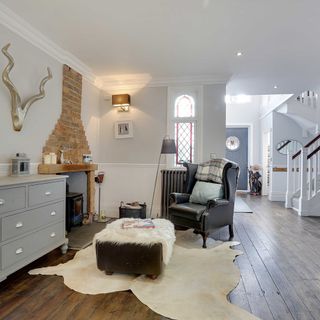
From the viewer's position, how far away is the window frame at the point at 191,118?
14.6 ft

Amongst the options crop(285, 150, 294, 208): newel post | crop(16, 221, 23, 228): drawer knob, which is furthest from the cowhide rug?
crop(285, 150, 294, 208): newel post

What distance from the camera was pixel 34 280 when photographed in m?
2.22

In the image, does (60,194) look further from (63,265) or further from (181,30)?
(181,30)

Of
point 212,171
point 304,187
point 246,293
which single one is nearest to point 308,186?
point 304,187

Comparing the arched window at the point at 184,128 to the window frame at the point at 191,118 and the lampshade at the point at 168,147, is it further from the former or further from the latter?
the lampshade at the point at 168,147

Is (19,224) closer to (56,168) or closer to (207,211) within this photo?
(56,168)

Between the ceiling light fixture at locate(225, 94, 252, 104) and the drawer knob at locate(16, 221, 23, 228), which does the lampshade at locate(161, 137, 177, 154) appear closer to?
the drawer knob at locate(16, 221, 23, 228)

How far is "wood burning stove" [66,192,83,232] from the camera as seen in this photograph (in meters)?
3.62

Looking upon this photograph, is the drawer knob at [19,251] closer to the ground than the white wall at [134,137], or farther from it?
closer to the ground

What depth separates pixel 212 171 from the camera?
3629 mm

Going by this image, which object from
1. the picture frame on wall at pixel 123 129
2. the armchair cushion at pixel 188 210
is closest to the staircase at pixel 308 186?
the armchair cushion at pixel 188 210

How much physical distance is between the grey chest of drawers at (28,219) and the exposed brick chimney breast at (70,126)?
0.94 metres

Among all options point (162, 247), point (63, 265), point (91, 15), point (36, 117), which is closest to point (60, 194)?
point (63, 265)

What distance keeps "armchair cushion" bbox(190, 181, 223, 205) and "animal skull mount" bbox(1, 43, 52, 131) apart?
2.44 m
